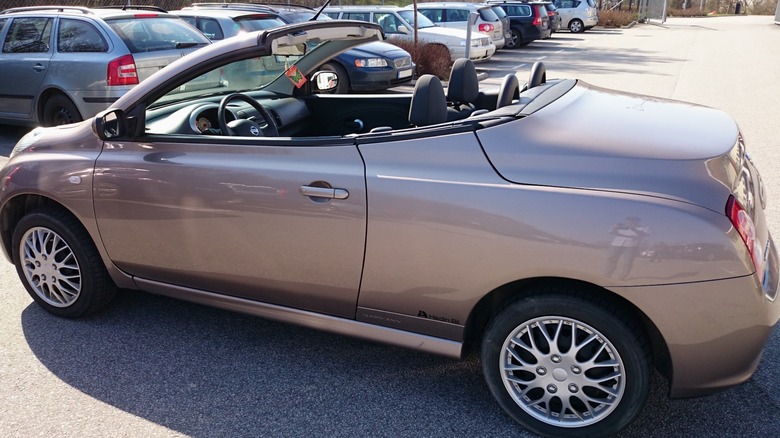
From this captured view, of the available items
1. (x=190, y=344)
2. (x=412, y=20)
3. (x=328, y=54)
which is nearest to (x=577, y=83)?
(x=328, y=54)

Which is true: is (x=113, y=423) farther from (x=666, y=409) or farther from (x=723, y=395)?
(x=723, y=395)

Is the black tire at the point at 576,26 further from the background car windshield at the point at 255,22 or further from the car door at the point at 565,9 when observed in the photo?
the background car windshield at the point at 255,22

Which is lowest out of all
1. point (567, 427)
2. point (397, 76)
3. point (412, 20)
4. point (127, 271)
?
point (567, 427)

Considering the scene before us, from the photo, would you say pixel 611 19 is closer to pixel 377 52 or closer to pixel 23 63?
pixel 377 52

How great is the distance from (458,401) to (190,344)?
1.50m

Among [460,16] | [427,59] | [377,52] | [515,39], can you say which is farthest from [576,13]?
[377,52]

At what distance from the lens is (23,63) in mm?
7902

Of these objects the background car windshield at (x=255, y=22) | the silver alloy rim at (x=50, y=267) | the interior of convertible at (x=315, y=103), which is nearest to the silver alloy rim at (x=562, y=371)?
the interior of convertible at (x=315, y=103)

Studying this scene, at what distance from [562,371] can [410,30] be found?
1392cm

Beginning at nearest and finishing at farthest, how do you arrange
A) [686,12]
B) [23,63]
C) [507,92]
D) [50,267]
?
1. [507,92]
2. [50,267]
3. [23,63]
4. [686,12]

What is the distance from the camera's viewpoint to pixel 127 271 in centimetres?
356

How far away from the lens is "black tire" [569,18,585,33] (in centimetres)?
3234

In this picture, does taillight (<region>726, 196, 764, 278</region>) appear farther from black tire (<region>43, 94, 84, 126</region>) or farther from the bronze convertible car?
black tire (<region>43, 94, 84, 126</region>)

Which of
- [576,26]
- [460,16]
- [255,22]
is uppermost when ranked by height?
[576,26]
